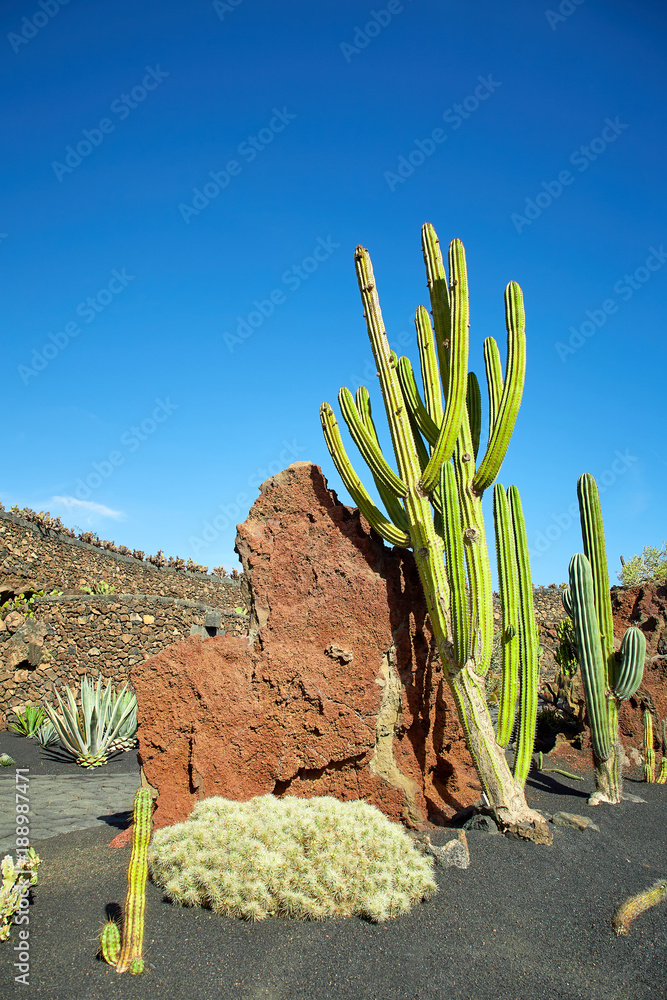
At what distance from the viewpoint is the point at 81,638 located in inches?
453

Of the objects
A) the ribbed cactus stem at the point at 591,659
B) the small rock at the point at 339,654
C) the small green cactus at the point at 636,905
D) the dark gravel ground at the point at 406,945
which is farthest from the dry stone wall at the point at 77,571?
the small green cactus at the point at 636,905

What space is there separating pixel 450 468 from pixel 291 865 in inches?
118

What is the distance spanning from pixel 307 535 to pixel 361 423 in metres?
1.04

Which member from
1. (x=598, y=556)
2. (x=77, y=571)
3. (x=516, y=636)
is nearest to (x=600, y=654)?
(x=598, y=556)

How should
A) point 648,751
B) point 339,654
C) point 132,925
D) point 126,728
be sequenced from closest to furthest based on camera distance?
point 132,925
point 339,654
point 648,751
point 126,728

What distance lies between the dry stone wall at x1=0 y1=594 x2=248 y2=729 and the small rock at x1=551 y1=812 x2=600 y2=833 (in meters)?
6.83

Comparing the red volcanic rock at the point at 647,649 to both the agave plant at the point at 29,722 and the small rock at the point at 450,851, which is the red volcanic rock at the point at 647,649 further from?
→ the agave plant at the point at 29,722

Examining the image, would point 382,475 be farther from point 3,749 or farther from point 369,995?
point 3,749

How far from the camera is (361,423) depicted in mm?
5156

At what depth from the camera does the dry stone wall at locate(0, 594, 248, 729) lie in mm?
10774

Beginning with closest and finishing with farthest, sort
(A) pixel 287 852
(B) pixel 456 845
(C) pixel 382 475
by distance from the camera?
(A) pixel 287 852, (B) pixel 456 845, (C) pixel 382 475

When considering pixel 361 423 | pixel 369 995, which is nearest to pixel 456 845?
pixel 369 995

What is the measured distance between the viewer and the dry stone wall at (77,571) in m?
13.1

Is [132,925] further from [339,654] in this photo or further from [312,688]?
[339,654]
